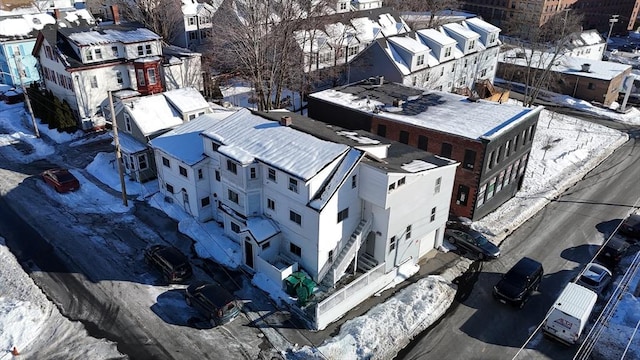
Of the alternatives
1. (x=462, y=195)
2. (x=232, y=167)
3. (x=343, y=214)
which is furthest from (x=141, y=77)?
Result: (x=462, y=195)

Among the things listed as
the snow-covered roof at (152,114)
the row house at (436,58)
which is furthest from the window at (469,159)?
the snow-covered roof at (152,114)

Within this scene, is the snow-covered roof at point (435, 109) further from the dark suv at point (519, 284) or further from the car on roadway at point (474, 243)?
the dark suv at point (519, 284)

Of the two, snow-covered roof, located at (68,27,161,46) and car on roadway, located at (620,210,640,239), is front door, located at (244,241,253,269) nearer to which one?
car on roadway, located at (620,210,640,239)

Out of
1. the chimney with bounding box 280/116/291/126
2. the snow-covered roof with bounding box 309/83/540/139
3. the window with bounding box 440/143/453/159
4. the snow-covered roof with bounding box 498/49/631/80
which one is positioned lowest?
the snow-covered roof with bounding box 498/49/631/80

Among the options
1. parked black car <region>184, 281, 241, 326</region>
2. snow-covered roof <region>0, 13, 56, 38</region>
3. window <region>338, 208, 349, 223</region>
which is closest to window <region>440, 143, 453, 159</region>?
window <region>338, 208, 349, 223</region>

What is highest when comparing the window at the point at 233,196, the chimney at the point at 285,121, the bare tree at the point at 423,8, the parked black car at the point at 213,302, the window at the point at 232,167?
the bare tree at the point at 423,8

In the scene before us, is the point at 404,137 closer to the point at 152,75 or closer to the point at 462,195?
the point at 462,195

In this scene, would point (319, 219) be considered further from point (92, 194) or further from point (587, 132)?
point (587, 132)
